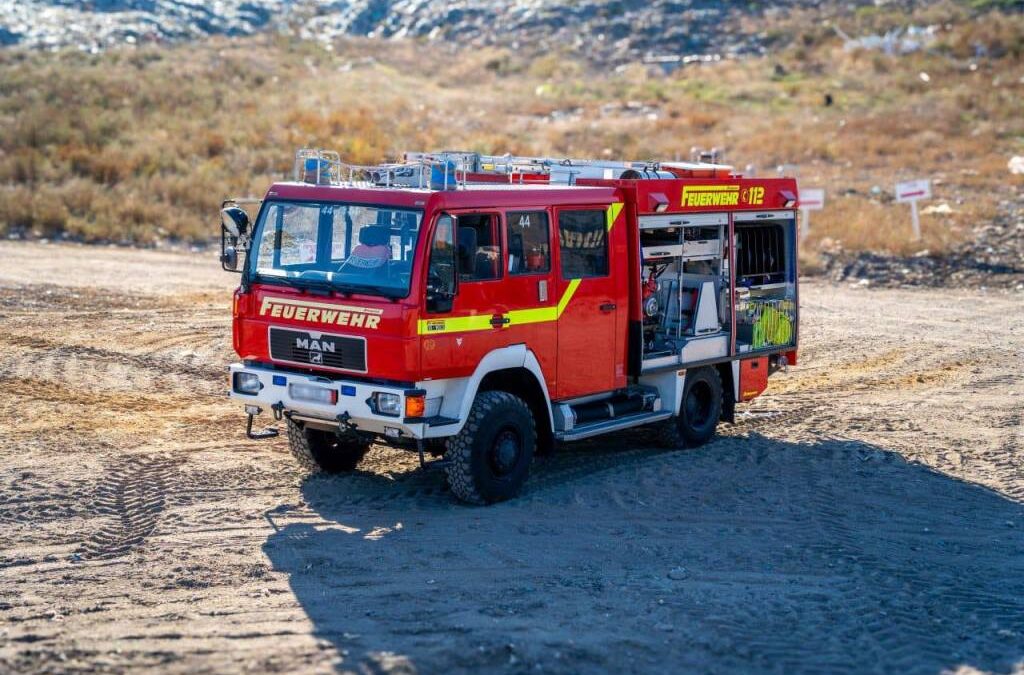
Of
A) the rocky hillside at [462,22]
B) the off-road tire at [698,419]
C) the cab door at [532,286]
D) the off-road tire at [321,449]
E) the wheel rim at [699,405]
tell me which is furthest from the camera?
the rocky hillside at [462,22]

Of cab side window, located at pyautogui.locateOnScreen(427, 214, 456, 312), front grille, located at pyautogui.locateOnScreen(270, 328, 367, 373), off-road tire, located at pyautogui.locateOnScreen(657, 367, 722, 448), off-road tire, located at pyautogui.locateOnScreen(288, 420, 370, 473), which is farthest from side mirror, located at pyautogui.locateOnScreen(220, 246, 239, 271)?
off-road tire, located at pyautogui.locateOnScreen(657, 367, 722, 448)

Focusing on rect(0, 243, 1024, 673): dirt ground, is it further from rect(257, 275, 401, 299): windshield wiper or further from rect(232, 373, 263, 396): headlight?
rect(257, 275, 401, 299): windshield wiper

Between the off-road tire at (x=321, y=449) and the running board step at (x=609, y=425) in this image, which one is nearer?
the off-road tire at (x=321, y=449)

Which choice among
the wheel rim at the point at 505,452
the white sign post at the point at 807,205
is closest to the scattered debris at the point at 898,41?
the white sign post at the point at 807,205

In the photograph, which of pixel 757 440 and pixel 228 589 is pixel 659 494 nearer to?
pixel 757 440

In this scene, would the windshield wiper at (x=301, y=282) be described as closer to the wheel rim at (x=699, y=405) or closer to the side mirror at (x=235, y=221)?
the side mirror at (x=235, y=221)

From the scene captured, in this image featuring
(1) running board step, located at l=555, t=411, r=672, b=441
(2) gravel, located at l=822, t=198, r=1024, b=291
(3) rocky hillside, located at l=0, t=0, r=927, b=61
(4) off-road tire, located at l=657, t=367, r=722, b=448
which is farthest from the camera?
(3) rocky hillside, located at l=0, t=0, r=927, b=61

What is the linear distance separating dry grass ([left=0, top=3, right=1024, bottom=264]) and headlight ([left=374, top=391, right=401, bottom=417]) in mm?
Answer: 15906

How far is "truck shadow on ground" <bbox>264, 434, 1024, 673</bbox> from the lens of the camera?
722 centimetres

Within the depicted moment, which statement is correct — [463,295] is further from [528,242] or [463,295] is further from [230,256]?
[230,256]

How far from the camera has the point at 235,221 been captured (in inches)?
390

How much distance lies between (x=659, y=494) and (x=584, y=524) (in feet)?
3.70

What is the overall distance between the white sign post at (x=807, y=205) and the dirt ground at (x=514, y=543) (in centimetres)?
1003

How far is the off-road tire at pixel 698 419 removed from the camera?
1212 cm
